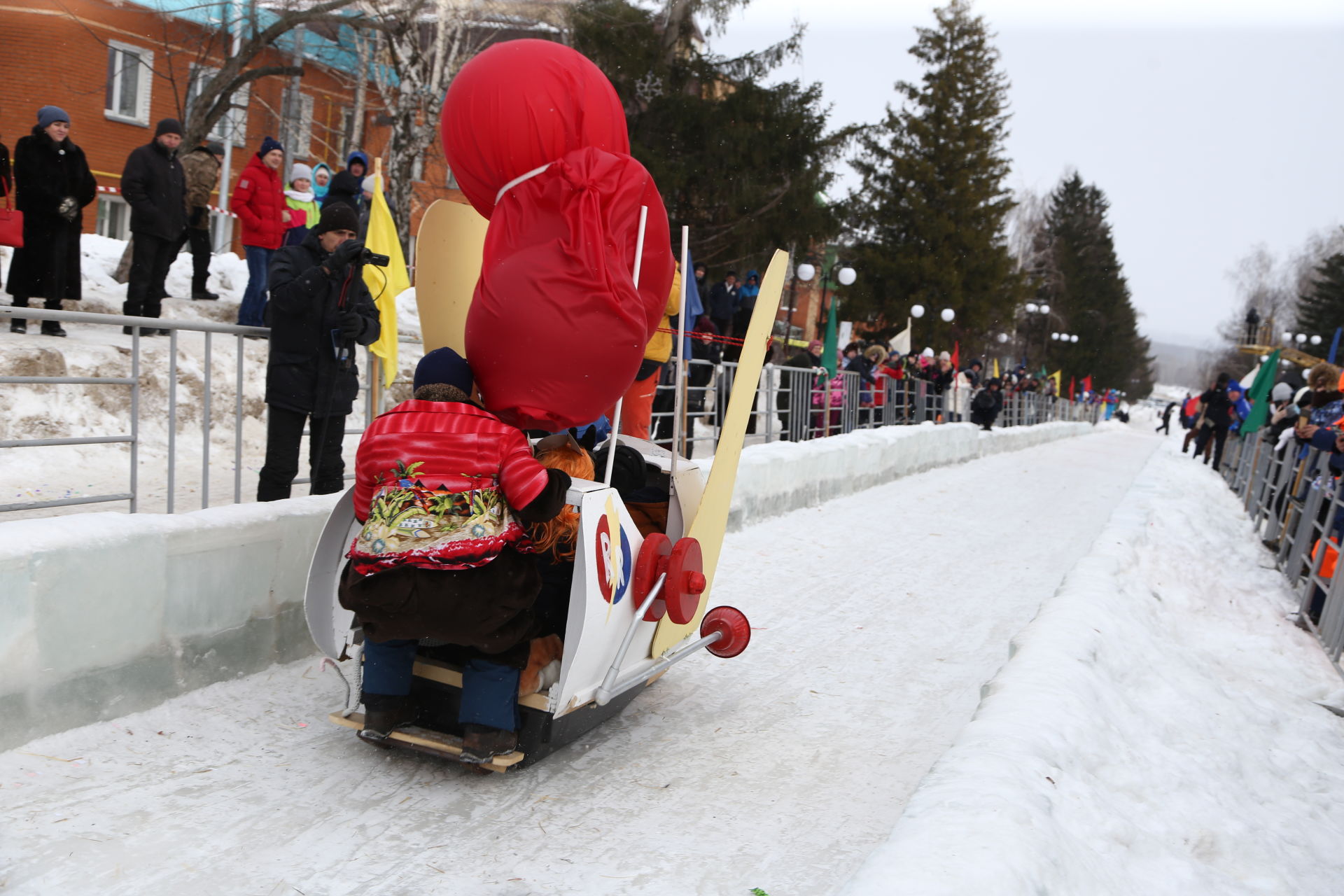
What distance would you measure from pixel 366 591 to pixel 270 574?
4.07ft

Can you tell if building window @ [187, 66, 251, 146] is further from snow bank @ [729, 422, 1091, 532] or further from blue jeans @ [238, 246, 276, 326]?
snow bank @ [729, 422, 1091, 532]

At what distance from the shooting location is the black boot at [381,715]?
324 cm

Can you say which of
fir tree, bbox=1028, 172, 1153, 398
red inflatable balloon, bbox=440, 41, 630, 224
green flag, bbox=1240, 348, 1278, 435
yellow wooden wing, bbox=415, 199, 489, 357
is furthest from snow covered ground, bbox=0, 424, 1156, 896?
fir tree, bbox=1028, 172, 1153, 398

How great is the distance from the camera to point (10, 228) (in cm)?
725

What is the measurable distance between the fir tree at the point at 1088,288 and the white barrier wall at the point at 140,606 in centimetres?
6120

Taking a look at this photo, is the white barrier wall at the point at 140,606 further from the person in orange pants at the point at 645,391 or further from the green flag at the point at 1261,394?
the green flag at the point at 1261,394

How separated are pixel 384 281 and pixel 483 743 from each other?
12.3 ft

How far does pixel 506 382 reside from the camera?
3.33 metres

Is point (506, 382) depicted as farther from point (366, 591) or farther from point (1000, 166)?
point (1000, 166)

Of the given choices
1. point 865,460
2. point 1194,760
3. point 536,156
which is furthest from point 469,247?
point 865,460

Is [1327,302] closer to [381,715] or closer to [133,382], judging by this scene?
[133,382]

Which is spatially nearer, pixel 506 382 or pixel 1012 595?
pixel 506 382

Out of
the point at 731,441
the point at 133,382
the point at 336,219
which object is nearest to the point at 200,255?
the point at 336,219

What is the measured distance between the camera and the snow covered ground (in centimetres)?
272
